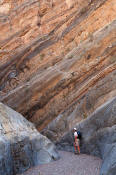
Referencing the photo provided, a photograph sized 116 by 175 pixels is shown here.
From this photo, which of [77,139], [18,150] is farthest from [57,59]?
[18,150]

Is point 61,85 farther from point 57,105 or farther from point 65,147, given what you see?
point 65,147

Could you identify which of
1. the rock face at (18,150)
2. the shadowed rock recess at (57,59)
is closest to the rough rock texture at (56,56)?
the shadowed rock recess at (57,59)

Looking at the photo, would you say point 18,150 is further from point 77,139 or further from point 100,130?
point 100,130

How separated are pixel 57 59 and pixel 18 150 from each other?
37.9ft

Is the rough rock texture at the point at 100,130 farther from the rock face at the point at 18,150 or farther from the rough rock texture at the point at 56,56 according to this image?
the rock face at the point at 18,150

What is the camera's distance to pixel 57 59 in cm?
1950

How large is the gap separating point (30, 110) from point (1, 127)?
31.7ft

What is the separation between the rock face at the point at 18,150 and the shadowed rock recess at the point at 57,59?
12.6ft

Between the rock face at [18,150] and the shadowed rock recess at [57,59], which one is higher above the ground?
the shadowed rock recess at [57,59]

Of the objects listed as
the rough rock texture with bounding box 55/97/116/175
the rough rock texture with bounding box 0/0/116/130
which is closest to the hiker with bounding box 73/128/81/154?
the rough rock texture with bounding box 55/97/116/175

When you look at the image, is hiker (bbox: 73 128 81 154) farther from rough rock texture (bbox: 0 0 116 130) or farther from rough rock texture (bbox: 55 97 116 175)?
rough rock texture (bbox: 0 0 116 130)

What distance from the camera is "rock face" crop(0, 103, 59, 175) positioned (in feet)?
27.6

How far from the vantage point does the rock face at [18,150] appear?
8425 mm

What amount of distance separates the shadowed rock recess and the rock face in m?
3.84
